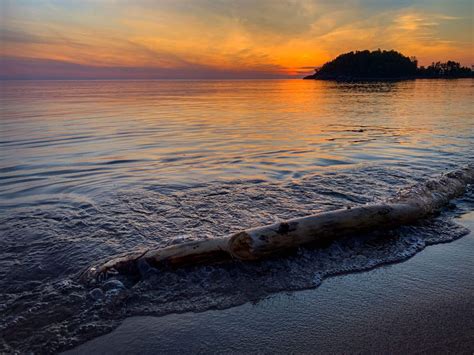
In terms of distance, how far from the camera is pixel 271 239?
4961mm

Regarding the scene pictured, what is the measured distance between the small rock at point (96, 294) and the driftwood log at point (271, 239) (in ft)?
0.98

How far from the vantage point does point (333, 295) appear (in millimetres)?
4109

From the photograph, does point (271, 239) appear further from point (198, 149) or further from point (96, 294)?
point (198, 149)

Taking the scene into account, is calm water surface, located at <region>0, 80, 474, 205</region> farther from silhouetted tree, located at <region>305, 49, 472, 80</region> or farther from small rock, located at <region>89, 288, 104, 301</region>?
silhouetted tree, located at <region>305, 49, 472, 80</region>

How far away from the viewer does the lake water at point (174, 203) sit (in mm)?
4105

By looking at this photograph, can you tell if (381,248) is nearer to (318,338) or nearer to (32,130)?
(318,338)

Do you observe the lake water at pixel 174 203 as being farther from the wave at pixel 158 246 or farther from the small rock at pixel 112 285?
the small rock at pixel 112 285

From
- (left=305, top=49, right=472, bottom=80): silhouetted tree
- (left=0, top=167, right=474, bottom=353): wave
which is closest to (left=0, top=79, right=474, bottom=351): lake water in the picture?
(left=0, top=167, right=474, bottom=353): wave

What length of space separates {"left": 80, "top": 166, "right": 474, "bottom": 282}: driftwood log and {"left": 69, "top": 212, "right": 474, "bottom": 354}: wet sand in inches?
33.8

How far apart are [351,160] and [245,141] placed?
4911 mm

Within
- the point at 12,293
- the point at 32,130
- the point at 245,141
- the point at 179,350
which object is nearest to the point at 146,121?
the point at 32,130

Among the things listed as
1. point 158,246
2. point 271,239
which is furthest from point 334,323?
point 158,246

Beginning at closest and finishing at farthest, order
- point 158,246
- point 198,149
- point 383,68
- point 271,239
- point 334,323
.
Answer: point 334,323 < point 271,239 < point 158,246 < point 198,149 < point 383,68

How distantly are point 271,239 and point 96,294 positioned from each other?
2.20 m
